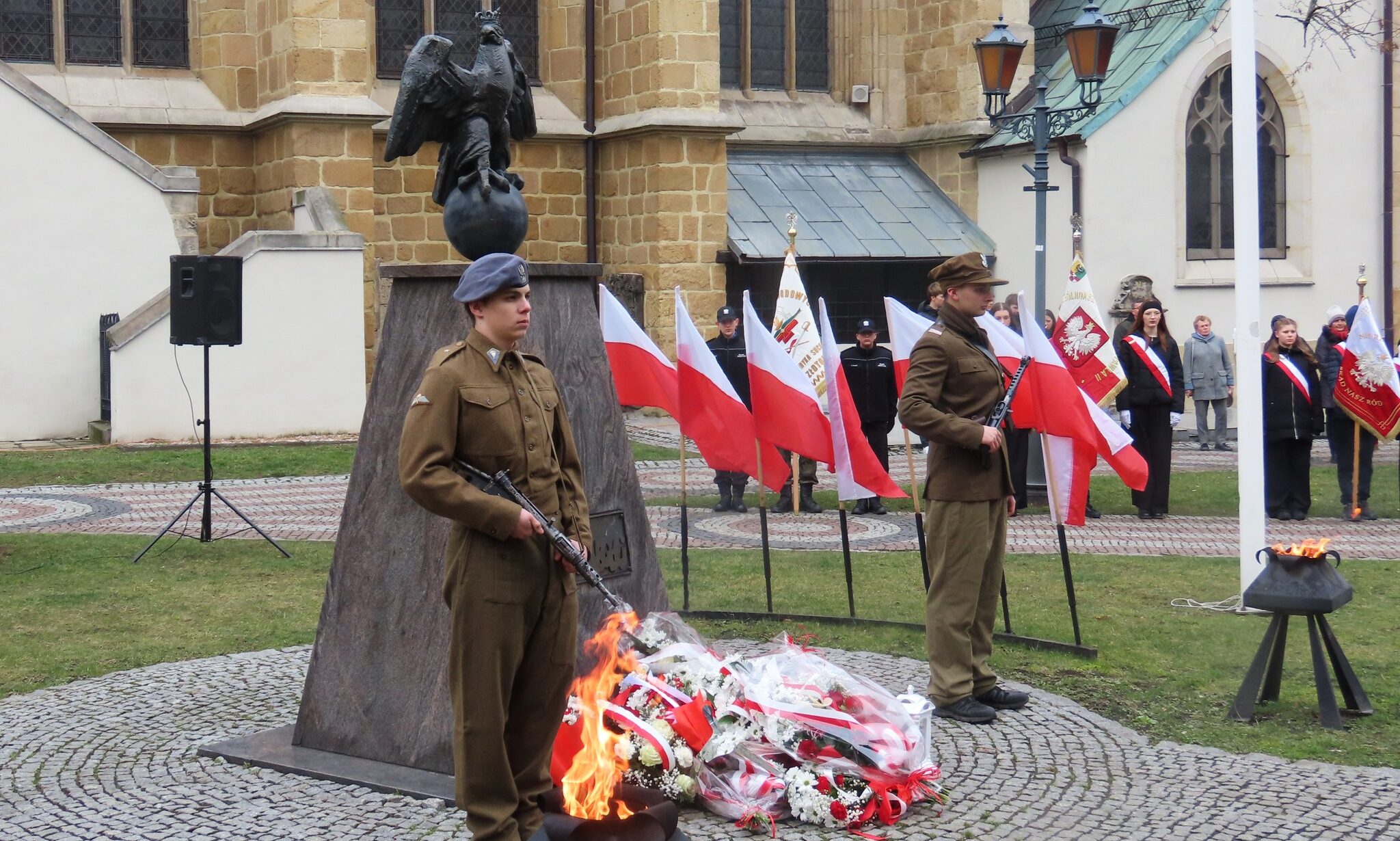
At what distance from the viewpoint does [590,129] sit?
2442 centimetres

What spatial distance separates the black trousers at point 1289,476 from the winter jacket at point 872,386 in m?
3.26

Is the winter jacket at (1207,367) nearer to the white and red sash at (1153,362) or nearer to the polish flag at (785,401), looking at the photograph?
the white and red sash at (1153,362)

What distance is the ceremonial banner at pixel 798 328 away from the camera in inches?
517

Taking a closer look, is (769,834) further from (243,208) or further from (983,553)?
(243,208)

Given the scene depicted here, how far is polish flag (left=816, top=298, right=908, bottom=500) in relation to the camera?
9.52 m

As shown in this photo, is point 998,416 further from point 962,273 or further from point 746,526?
point 746,526

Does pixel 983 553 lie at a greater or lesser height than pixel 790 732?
greater

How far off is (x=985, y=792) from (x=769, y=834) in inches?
36.6

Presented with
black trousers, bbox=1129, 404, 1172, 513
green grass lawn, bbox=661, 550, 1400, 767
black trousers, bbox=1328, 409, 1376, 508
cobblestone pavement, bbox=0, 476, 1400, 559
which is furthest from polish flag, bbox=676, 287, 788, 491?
black trousers, bbox=1328, 409, 1376, 508

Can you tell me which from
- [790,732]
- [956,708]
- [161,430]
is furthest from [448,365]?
[161,430]

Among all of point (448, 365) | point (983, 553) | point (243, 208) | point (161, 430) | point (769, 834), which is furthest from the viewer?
point (243, 208)

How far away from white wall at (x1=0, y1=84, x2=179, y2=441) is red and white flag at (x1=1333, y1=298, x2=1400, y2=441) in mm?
13408

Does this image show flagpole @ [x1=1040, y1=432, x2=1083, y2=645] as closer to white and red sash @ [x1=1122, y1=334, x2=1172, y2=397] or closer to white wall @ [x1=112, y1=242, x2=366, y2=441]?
white and red sash @ [x1=1122, y1=334, x2=1172, y2=397]

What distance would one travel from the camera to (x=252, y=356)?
66.2 feet
